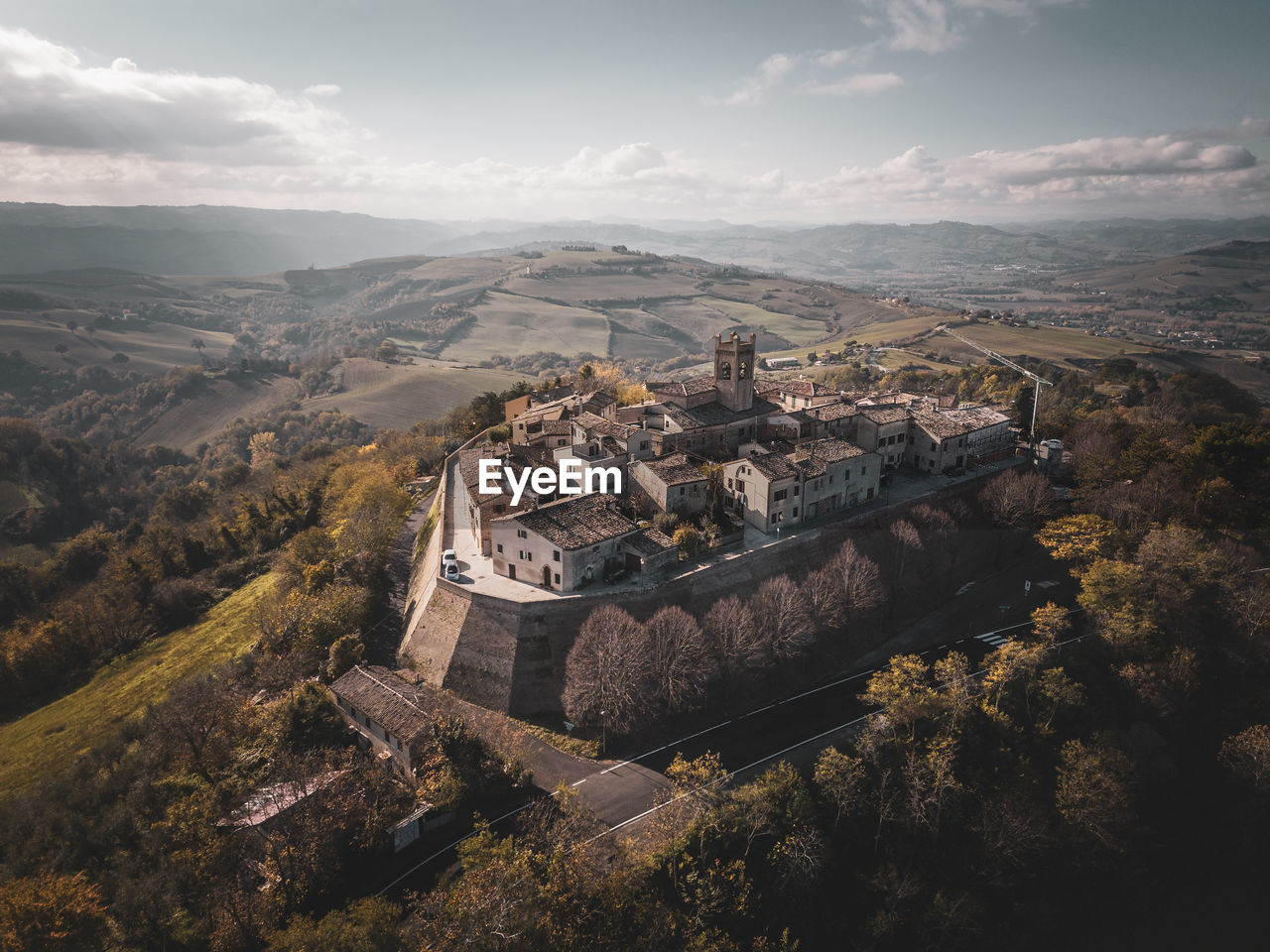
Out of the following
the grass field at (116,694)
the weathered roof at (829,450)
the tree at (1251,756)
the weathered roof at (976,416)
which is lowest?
the grass field at (116,694)

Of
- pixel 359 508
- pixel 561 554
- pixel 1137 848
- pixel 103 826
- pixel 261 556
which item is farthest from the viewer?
pixel 261 556

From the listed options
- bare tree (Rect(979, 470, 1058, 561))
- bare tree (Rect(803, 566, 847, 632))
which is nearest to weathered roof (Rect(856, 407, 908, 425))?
bare tree (Rect(979, 470, 1058, 561))

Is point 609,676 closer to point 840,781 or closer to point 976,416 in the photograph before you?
point 840,781

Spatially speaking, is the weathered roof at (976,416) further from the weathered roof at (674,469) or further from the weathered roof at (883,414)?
the weathered roof at (674,469)

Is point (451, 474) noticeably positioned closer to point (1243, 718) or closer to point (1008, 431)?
point (1008, 431)

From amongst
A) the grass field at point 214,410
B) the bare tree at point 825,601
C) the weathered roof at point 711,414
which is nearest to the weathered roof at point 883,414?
the weathered roof at point 711,414

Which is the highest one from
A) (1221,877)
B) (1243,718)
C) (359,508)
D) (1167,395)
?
(1167,395)

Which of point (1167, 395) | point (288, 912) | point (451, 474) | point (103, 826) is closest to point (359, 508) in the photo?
point (451, 474)

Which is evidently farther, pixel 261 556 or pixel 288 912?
pixel 261 556
